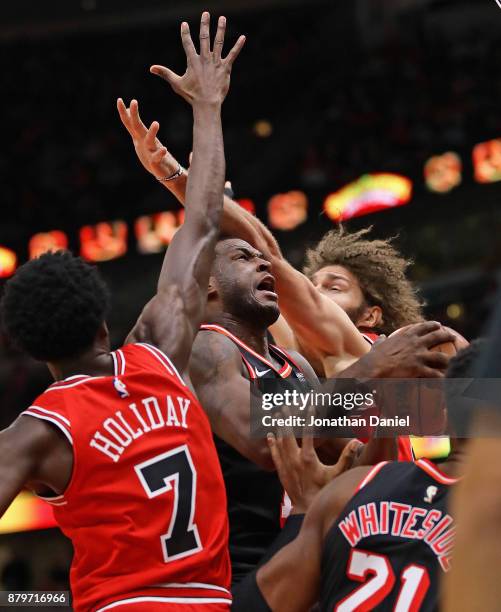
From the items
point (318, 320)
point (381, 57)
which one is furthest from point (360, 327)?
point (381, 57)

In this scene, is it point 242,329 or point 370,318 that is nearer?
point 242,329

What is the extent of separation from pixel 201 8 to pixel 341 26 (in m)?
1.92

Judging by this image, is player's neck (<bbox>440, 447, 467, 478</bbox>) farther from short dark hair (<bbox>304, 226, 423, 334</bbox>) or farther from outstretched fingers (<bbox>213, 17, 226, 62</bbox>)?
short dark hair (<bbox>304, 226, 423, 334</bbox>)

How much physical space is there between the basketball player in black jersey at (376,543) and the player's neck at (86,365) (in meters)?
0.63

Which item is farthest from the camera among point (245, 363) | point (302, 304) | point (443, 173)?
point (443, 173)

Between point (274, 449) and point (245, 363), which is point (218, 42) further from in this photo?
point (274, 449)

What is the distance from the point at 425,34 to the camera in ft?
45.8

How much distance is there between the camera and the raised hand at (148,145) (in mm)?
3541

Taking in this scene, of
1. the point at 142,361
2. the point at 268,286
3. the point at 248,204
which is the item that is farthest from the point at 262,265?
the point at 248,204

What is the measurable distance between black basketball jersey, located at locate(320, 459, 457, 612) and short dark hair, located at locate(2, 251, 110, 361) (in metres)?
0.77

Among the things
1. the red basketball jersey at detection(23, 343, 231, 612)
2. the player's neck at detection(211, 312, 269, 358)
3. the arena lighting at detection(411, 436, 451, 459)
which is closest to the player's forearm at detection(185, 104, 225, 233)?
the red basketball jersey at detection(23, 343, 231, 612)

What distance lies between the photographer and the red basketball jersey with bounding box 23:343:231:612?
2.63 metres

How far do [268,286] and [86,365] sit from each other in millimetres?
1212

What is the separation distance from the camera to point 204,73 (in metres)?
3.33
